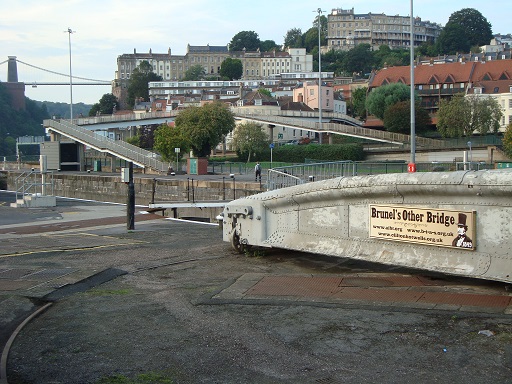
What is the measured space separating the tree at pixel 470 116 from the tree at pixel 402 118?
7.53 m

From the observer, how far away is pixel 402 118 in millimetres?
83000

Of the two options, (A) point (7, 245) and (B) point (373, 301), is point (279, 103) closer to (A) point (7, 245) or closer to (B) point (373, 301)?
(A) point (7, 245)

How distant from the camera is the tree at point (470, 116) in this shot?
2896 inches

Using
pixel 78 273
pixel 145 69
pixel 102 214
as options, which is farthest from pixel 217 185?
pixel 145 69

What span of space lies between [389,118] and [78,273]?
7364cm

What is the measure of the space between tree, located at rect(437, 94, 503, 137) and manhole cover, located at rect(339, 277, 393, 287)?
211ft

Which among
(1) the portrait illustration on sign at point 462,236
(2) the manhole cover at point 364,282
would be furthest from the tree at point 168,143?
(1) the portrait illustration on sign at point 462,236

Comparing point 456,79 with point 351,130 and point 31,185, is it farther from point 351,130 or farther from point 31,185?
point 31,185

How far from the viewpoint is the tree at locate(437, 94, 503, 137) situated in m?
73.6

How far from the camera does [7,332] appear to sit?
1001 cm

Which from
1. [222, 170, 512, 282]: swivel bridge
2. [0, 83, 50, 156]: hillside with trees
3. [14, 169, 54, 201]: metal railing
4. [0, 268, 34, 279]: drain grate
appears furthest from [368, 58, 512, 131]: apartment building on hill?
[0, 83, 50, 156]: hillside with trees

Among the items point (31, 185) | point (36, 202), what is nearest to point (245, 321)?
point (36, 202)

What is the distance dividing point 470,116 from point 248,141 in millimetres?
25017

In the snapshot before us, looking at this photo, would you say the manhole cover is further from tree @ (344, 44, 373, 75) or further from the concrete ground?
tree @ (344, 44, 373, 75)
